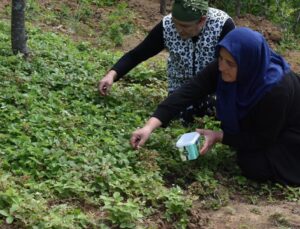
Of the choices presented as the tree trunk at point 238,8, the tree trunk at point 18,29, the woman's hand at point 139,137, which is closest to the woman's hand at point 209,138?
the woman's hand at point 139,137

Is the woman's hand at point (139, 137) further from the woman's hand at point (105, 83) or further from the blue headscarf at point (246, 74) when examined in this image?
the woman's hand at point (105, 83)

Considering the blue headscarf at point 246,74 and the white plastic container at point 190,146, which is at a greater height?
the blue headscarf at point 246,74

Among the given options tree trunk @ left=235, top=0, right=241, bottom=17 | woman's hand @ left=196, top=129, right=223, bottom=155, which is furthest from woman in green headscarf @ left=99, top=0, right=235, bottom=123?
tree trunk @ left=235, top=0, right=241, bottom=17

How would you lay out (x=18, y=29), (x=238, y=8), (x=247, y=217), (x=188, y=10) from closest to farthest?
(x=247, y=217) < (x=188, y=10) < (x=18, y=29) < (x=238, y=8)

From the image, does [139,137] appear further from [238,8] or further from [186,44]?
[238,8]

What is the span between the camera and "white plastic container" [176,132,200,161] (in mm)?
3592

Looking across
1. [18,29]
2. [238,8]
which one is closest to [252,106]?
[18,29]

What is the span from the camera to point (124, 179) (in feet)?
10.8

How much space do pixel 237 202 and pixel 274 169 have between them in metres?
0.41

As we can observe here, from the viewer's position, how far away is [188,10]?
412 centimetres

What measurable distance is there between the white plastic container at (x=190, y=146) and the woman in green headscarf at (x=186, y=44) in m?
0.99

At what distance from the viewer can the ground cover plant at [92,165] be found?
2922 millimetres

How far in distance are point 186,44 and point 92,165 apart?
1638 millimetres

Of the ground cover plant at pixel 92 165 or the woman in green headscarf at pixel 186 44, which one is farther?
the woman in green headscarf at pixel 186 44
